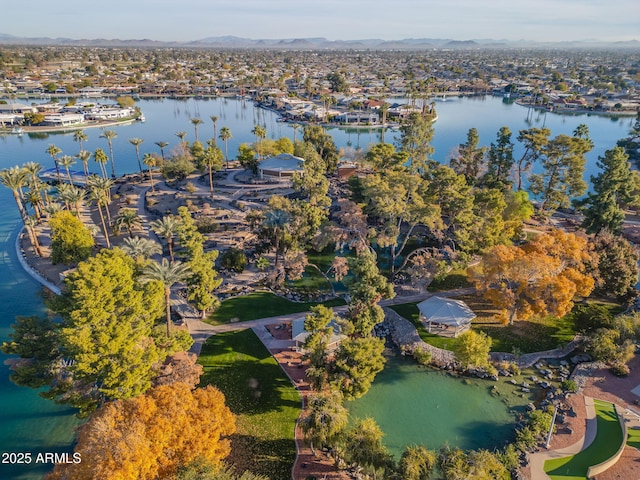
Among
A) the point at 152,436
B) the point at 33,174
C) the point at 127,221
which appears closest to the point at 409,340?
the point at 152,436

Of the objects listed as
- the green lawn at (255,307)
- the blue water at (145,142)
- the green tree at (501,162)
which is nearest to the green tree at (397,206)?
A: the green lawn at (255,307)

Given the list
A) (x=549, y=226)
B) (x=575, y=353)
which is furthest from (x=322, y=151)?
(x=575, y=353)

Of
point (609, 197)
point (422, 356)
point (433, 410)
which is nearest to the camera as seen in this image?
point (433, 410)

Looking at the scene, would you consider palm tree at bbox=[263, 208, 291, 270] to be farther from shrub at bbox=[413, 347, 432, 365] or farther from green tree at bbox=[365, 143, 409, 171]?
green tree at bbox=[365, 143, 409, 171]

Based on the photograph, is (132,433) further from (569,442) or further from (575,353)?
(575,353)

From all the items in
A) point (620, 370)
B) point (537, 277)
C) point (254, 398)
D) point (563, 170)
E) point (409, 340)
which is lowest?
point (254, 398)

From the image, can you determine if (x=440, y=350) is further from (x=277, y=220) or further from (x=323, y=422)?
(x=277, y=220)
